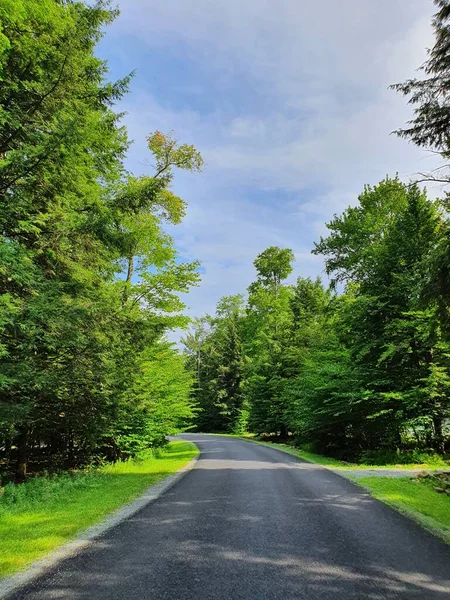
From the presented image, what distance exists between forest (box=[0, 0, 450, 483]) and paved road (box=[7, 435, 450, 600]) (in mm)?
3115

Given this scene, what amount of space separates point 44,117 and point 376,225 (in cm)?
1768

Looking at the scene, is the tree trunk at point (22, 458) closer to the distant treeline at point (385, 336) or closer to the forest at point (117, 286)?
the forest at point (117, 286)

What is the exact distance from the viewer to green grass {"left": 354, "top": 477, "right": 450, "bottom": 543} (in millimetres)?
5809

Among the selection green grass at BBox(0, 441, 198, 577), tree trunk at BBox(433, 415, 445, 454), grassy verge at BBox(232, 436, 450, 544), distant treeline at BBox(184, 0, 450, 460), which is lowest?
green grass at BBox(0, 441, 198, 577)

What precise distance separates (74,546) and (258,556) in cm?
230

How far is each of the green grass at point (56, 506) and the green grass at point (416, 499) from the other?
513 cm

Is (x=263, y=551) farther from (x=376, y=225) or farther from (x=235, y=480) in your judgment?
(x=376, y=225)

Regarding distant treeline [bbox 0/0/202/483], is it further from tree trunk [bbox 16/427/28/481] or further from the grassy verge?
the grassy verge

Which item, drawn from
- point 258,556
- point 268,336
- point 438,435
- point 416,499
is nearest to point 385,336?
point 438,435

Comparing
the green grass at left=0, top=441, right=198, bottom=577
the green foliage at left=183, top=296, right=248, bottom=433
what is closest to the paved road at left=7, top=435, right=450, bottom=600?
the green grass at left=0, top=441, right=198, bottom=577

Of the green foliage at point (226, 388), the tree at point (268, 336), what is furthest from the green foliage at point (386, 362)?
the green foliage at point (226, 388)

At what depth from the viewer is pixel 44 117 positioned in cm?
767

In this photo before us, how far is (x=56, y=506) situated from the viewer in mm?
6641

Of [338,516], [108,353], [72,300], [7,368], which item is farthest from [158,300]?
[338,516]
